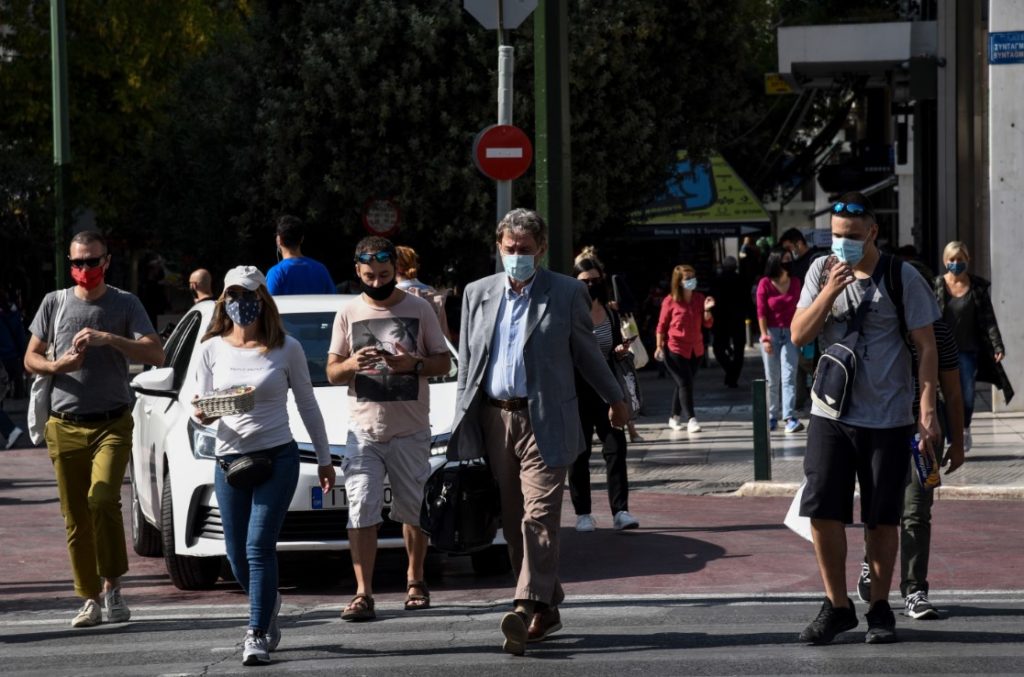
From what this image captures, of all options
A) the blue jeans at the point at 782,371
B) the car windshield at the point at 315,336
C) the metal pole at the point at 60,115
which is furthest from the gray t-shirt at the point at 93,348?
the metal pole at the point at 60,115

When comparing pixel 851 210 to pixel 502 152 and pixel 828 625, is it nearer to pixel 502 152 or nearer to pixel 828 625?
pixel 828 625

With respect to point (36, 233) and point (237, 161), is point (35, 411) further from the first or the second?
point (36, 233)

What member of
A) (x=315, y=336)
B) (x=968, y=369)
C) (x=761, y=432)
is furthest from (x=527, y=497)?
(x=968, y=369)

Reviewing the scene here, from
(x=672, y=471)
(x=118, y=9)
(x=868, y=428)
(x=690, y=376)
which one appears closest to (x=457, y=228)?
(x=690, y=376)

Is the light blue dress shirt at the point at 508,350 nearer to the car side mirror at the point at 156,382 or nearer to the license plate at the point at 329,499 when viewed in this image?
the license plate at the point at 329,499

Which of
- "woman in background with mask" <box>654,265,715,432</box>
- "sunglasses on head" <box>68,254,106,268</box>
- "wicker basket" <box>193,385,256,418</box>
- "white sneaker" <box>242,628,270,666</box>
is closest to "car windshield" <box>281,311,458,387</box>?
"sunglasses on head" <box>68,254,106,268</box>

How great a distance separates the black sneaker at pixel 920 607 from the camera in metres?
7.98

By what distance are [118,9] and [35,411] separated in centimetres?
2823

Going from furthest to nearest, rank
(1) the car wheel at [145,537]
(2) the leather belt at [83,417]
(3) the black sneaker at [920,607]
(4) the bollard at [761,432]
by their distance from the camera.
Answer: (4) the bollard at [761,432] < (1) the car wheel at [145,537] < (2) the leather belt at [83,417] < (3) the black sneaker at [920,607]

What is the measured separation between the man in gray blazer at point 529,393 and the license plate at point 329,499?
4.94 ft

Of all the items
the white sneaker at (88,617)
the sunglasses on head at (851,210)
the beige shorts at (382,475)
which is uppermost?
the sunglasses on head at (851,210)

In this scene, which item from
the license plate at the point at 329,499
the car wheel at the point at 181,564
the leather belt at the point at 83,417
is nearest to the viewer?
the leather belt at the point at 83,417

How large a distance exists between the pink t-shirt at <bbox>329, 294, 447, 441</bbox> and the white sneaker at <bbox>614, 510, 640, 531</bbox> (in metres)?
3.16

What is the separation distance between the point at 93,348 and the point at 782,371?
9399 millimetres
